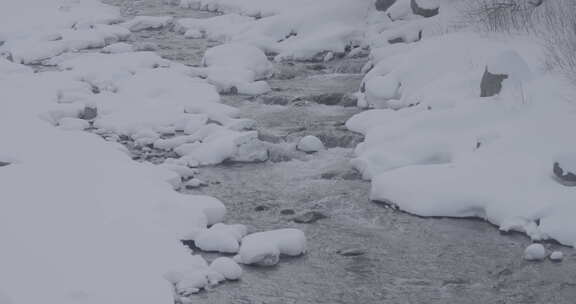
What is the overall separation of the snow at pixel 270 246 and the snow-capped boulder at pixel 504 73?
471cm

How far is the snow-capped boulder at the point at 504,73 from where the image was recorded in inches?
464

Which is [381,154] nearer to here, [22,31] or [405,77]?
[405,77]

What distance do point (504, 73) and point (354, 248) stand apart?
455 cm

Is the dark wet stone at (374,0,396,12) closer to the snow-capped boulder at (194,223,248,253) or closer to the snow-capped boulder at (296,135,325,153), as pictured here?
the snow-capped boulder at (296,135,325,153)

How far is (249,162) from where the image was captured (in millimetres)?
11875

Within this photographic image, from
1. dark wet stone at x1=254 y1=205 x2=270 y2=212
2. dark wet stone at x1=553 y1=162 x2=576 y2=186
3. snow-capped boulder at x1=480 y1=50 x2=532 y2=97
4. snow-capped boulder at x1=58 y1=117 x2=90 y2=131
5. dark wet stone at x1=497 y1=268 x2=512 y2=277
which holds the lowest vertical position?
snow-capped boulder at x1=58 y1=117 x2=90 y2=131

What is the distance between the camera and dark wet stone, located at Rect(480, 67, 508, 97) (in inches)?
468

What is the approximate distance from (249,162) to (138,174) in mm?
1991

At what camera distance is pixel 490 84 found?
1202 centimetres

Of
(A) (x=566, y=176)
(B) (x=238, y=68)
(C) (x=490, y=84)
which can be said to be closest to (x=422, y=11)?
(B) (x=238, y=68)

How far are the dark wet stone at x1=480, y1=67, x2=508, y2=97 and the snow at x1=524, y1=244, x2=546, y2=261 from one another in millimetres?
3967

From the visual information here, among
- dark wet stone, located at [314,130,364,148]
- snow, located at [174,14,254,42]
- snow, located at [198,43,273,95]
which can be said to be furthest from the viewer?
snow, located at [174,14,254,42]

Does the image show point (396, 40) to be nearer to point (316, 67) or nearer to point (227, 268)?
point (316, 67)

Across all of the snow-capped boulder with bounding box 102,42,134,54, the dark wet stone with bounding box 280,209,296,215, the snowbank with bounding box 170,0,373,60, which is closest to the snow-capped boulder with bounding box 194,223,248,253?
the dark wet stone with bounding box 280,209,296,215
